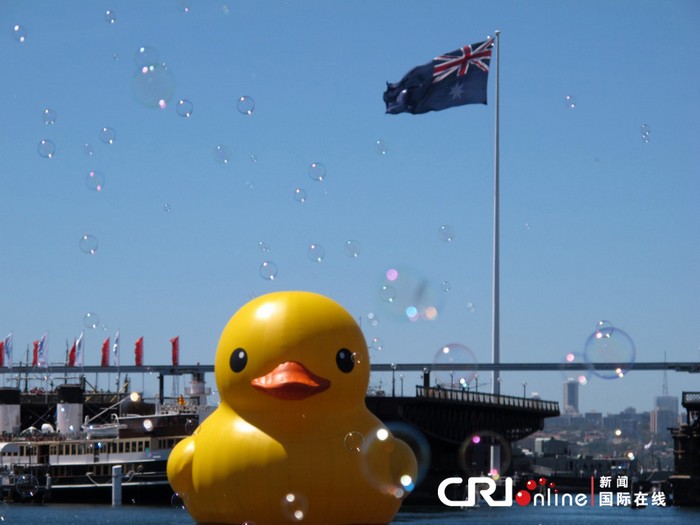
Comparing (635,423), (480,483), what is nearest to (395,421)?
(480,483)

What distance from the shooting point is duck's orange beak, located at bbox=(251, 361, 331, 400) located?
83.0ft

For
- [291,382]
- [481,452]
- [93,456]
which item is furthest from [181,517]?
[481,452]

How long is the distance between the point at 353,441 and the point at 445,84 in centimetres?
3943

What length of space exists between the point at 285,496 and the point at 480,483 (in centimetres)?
6593

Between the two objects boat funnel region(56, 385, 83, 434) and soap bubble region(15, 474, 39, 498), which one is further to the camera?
boat funnel region(56, 385, 83, 434)

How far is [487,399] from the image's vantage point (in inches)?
3760

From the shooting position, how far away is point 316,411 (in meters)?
25.9

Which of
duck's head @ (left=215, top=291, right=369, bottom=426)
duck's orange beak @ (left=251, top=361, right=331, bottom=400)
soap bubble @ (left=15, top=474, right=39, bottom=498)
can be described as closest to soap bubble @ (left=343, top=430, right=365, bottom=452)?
duck's head @ (left=215, top=291, right=369, bottom=426)

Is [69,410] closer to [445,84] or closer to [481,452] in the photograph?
[481,452]

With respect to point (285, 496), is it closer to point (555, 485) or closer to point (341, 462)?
point (341, 462)

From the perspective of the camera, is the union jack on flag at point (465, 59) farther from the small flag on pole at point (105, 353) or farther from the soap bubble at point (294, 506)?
the small flag on pole at point (105, 353)

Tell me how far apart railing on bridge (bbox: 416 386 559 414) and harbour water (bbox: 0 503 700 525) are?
10.5 metres

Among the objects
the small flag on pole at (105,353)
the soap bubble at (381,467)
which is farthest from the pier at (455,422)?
the soap bubble at (381,467)

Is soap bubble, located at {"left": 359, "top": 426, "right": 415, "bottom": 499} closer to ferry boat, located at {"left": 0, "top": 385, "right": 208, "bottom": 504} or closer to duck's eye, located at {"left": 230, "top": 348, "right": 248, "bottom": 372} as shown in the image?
duck's eye, located at {"left": 230, "top": 348, "right": 248, "bottom": 372}
